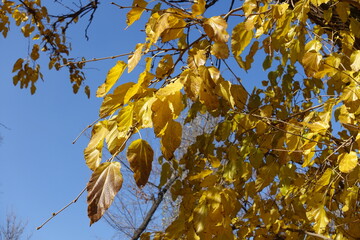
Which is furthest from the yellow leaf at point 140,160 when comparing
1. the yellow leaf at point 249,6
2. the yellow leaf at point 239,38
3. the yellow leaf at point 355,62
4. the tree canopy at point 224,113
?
the yellow leaf at point 355,62

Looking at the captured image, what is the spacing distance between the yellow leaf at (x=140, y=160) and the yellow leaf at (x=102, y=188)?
0.03 m

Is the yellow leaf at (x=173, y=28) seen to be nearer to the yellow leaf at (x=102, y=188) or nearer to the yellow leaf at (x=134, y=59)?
the yellow leaf at (x=134, y=59)

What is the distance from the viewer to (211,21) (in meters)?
0.68

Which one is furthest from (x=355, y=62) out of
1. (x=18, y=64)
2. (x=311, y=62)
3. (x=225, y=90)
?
(x=18, y=64)

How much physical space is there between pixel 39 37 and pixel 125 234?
11.1 feet

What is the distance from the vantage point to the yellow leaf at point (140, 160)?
0.57 meters

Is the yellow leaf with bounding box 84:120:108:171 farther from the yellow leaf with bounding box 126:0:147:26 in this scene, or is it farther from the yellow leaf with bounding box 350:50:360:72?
the yellow leaf with bounding box 350:50:360:72

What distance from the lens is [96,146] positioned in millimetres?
645

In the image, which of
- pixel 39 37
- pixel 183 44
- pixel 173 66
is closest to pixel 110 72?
pixel 173 66

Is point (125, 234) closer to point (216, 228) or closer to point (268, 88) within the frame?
point (268, 88)

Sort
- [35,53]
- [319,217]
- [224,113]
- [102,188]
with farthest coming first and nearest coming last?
[35,53], [224,113], [319,217], [102,188]

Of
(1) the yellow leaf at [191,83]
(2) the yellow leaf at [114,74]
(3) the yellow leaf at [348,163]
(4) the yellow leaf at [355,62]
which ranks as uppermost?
(4) the yellow leaf at [355,62]

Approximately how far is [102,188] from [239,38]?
60 cm

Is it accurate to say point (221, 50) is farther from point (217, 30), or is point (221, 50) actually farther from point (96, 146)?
point (96, 146)
